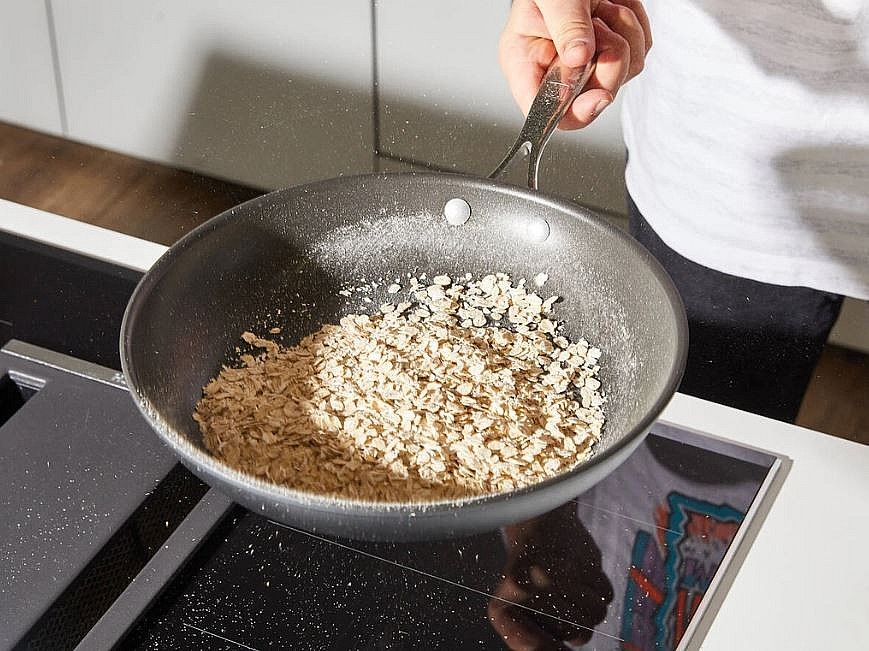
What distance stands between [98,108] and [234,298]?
2.75 ft

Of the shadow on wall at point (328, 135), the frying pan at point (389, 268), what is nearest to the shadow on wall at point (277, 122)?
the shadow on wall at point (328, 135)

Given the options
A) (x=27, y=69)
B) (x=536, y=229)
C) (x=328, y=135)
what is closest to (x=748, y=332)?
(x=536, y=229)

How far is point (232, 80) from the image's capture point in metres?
1.26

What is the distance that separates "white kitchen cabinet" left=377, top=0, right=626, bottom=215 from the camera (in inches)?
44.0

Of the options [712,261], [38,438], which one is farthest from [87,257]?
[712,261]

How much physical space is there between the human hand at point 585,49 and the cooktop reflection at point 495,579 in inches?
10.1

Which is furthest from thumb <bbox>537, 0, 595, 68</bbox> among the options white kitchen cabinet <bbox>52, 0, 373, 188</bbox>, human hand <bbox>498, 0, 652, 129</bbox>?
white kitchen cabinet <bbox>52, 0, 373, 188</bbox>

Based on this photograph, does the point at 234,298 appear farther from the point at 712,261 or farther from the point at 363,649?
the point at 712,261

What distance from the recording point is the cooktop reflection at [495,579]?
2.02 feet

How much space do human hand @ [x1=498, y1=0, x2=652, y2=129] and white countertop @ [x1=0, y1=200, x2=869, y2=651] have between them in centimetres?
22

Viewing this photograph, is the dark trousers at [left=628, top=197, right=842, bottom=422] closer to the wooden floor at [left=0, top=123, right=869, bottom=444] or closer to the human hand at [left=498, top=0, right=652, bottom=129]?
the human hand at [left=498, top=0, right=652, bottom=129]

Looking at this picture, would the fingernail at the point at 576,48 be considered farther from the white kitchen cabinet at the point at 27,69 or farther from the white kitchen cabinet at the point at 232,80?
the white kitchen cabinet at the point at 27,69

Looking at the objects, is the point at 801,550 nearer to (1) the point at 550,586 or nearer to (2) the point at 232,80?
(1) the point at 550,586

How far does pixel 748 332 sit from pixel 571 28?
0.41 m
